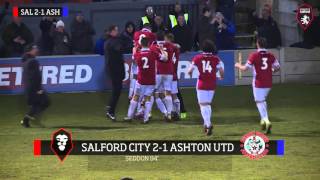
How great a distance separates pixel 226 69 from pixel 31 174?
1199 cm

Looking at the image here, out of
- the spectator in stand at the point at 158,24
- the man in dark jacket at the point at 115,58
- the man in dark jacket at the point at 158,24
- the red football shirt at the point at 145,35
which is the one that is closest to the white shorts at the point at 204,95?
the red football shirt at the point at 145,35

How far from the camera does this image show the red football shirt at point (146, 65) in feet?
56.6

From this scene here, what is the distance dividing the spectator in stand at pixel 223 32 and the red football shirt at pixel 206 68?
26.8ft

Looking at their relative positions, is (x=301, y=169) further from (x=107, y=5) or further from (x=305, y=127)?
(x=107, y=5)

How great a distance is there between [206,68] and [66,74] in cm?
805

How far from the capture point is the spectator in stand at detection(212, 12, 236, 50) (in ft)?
79.2

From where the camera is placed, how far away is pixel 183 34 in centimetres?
2322

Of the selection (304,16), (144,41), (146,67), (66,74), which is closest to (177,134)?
(146,67)

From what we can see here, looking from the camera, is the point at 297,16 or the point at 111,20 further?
the point at 111,20

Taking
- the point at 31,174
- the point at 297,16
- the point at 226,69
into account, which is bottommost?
the point at 31,174

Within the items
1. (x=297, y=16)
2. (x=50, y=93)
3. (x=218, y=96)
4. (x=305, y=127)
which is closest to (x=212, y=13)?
(x=297, y=16)

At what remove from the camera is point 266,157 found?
14336 millimetres

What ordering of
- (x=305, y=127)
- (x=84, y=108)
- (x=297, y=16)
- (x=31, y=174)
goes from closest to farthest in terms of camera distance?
(x=31, y=174) < (x=305, y=127) < (x=84, y=108) < (x=297, y=16)

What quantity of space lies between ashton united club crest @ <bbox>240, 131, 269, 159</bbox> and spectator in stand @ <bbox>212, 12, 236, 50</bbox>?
925 centimetres
